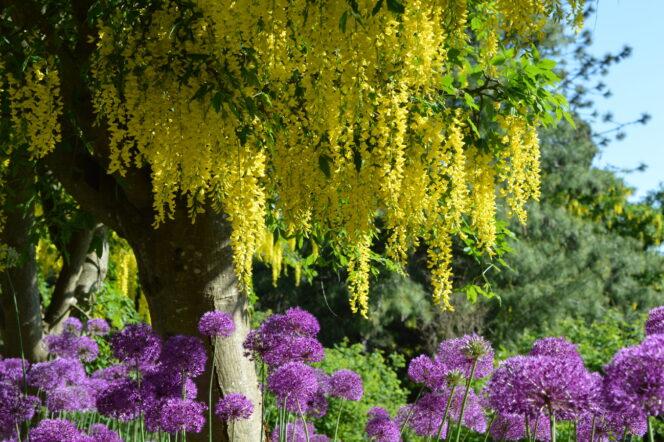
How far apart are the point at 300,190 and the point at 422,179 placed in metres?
0.47

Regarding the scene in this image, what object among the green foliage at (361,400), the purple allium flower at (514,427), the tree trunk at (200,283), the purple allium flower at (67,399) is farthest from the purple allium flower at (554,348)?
the green foliage at (361,400)

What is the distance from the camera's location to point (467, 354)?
285 cm

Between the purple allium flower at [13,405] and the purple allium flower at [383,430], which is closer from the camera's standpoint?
the purple allium flower at [383,430]

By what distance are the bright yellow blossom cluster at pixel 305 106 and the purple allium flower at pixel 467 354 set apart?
394 millimetres

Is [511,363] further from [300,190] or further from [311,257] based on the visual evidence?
[311,257]

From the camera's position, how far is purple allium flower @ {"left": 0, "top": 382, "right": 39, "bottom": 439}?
3559mm

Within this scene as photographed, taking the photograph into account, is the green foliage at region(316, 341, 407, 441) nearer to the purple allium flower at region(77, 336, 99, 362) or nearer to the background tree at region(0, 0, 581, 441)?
the purple allium flower at region(77, 336, 99, 362)

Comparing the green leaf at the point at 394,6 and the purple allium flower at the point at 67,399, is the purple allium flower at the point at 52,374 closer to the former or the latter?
the purple allium flower at the point at 67,399

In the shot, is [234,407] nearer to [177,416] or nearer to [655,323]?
[177,416]

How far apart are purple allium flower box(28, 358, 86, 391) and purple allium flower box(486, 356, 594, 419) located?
2.73 m

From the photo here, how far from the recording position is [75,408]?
415 cm

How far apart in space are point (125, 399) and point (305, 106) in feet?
4.12

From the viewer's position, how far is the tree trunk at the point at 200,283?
13.2 ft

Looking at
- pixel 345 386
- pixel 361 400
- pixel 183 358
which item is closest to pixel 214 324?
pixel 183 358
